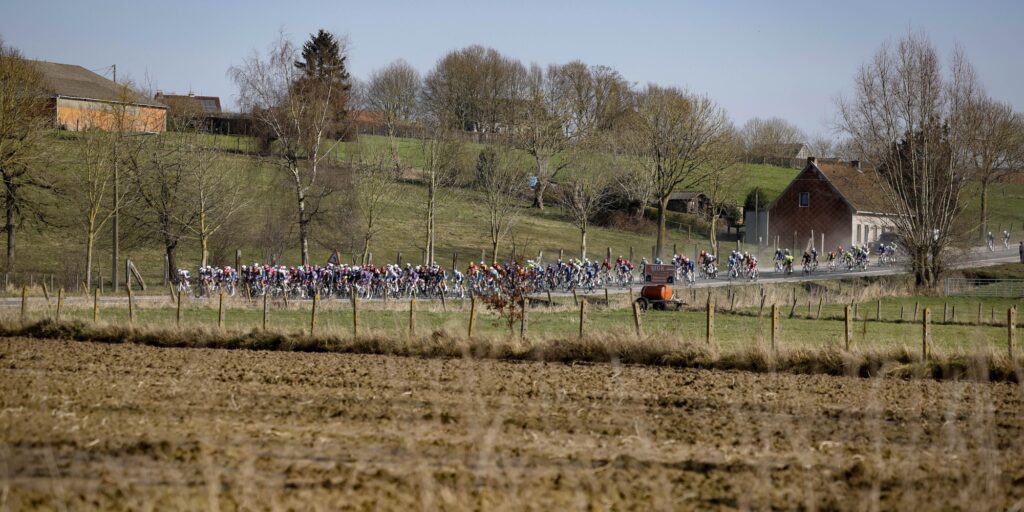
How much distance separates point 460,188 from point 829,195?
2849 centimetres

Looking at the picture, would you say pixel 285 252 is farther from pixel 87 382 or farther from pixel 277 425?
pixel 277 425

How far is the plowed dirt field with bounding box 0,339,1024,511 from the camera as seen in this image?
982 cm

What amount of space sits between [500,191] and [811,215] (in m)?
29.6

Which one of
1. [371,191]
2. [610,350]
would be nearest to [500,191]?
[371,191]

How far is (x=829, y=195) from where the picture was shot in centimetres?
7756

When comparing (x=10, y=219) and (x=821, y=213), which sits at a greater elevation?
(x=821, y=213)

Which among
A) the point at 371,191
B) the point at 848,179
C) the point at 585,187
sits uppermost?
the point at 848,179

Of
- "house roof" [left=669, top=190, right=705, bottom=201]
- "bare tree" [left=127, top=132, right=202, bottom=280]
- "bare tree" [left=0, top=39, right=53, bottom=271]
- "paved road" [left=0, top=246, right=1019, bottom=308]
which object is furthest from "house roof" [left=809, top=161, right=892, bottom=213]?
"bare tree" [left=0, top=39, right=53, bottom=271]

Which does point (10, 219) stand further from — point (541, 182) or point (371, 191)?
point (541, 182)

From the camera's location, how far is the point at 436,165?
57.3 metres

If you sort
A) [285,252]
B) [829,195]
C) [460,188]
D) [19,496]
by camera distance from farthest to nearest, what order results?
1. [829,195]
2. [460,188]
3. [285,252]
4. [19,496]

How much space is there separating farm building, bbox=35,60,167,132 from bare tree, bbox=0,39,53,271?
82.7 inches

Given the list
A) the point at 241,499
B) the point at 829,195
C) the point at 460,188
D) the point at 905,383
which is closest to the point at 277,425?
the point at 241,499

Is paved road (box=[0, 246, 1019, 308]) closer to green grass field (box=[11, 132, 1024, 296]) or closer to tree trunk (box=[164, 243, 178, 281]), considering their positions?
green grass field (box=[11, 132, 1024, 296])
